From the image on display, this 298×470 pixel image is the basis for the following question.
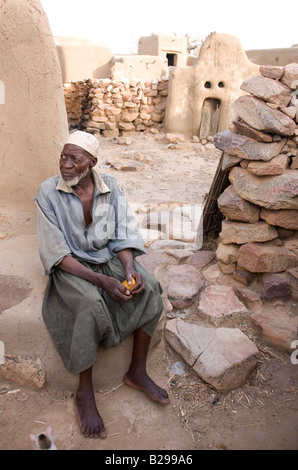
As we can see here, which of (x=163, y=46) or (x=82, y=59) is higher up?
(x=163, y=46)

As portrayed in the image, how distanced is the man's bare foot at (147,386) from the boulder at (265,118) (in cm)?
212

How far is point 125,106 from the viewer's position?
10.3 m

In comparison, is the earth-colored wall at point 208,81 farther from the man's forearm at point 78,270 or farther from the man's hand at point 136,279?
the man's forearm at point 78,270

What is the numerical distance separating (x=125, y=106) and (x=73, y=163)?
8.75 metres

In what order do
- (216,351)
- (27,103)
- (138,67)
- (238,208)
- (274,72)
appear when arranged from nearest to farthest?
(216,351)
(27,103)
(274,72)
(238,208)
(138,67)

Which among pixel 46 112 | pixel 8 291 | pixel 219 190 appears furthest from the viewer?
pixel 219 190

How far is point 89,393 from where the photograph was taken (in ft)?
6.72

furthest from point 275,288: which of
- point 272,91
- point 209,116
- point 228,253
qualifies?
point 209,116

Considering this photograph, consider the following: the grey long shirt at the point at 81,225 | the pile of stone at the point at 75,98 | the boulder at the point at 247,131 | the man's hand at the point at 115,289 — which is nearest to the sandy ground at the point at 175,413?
the man's hand at the point at 115,289

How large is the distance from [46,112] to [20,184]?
22.8 inches

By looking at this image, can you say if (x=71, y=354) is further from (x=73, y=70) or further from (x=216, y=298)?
(x=73, y=70)

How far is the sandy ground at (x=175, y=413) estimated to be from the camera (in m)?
1.95

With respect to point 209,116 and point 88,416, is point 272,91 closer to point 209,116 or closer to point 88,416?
point 88,416

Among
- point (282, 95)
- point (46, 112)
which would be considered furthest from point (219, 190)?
point (46, 112)
